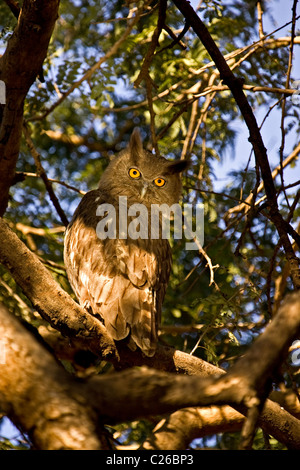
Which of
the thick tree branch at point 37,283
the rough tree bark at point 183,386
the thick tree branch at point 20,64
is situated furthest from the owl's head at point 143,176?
the rough tree bark at point 183,386

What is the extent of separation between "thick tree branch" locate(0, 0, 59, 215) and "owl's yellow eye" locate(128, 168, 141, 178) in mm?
1039

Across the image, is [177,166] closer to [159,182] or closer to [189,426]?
[159,182]

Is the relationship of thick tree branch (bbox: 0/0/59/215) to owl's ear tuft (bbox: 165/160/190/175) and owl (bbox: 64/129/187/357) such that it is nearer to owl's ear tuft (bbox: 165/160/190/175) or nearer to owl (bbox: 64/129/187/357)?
owl (bbox: 64/129/187/357)

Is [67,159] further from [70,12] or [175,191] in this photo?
[175,191]

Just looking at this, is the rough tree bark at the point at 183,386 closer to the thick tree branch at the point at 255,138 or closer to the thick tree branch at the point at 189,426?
the thick tree branch at the point at 189,426

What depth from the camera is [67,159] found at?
7156 mm

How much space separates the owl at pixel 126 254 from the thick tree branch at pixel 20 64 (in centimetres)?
67

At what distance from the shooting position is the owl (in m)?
3.14

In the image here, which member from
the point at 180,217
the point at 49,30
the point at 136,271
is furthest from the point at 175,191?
the point at 49,30

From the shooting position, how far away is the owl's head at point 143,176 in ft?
14.6

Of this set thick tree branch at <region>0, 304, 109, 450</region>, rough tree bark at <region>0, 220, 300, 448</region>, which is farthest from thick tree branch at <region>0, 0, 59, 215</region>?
rough tree bark at <region>0, 220, 300, 448</region>

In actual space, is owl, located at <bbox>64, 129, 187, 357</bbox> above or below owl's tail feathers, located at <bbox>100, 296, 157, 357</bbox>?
above
